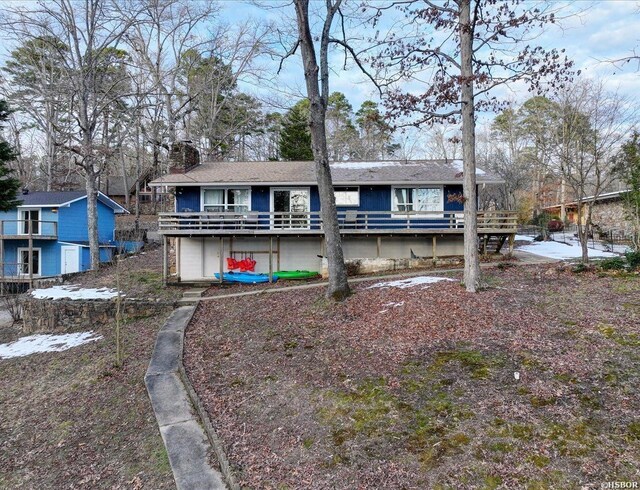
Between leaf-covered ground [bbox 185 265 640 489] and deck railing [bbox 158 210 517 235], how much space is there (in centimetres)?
658

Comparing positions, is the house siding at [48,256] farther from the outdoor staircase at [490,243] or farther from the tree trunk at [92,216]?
the outdoor staircase at [490,243]

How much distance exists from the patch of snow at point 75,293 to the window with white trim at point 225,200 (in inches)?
194

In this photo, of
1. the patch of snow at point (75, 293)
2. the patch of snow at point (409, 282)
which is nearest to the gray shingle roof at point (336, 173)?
the patch of snow at point (75, 293)

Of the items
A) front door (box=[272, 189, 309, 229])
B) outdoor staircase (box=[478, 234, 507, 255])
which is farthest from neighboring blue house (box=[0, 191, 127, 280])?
outdoor staircase (box=[478, 234, 507, 255])

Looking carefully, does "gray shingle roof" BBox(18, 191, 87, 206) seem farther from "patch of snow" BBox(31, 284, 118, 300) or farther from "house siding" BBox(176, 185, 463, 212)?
"house siding" BBox(176, 185, 463, 212)

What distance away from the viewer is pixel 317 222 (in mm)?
16047

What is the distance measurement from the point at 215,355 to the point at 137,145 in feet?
112

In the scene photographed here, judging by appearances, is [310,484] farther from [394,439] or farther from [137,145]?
[137,145]

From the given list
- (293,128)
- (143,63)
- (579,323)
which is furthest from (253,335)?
(143,63)

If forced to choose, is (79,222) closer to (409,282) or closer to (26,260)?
(26,260)

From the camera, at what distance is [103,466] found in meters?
4.61

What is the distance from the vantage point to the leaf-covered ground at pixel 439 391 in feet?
11.5

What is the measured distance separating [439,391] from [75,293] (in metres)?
13.7

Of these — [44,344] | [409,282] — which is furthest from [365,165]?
[44,344]
